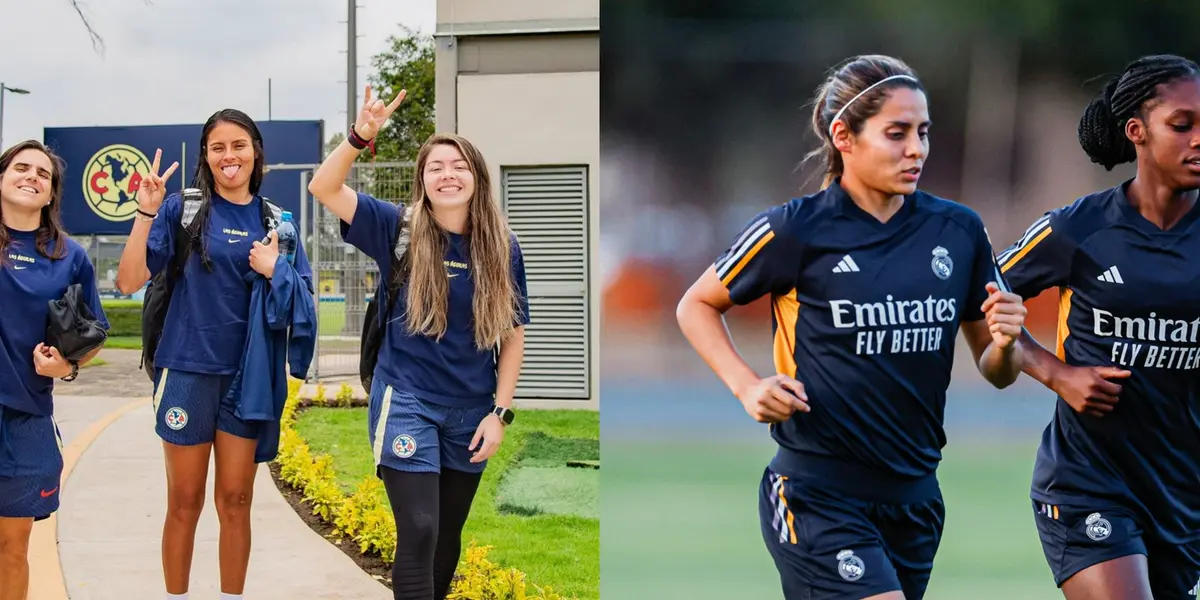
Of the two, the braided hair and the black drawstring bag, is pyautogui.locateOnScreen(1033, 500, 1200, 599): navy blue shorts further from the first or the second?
the black drawstring bag

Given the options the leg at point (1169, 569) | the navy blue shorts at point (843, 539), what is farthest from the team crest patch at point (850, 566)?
the leg at point (1169, 569)

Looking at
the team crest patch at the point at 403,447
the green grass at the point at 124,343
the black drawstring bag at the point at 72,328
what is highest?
the black drawstring bag at the point at 72,328

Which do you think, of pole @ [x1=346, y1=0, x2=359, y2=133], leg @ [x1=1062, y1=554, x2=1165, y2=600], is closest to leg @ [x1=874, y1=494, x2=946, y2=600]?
leg @ [x1=1062, y1=554, x2=1165, y2=600]

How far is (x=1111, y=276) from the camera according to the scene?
3613 millimetres

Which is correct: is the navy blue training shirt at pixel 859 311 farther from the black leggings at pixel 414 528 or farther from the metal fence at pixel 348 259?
the metal fence at pixel 348 259

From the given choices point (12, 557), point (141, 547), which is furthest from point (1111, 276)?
point (141, 547)

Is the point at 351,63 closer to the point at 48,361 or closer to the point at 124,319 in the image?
the point at 48,361

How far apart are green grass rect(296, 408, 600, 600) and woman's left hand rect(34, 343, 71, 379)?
2165 millimetres

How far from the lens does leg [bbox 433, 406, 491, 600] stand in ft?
13.0

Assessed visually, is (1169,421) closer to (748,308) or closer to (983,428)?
(983,428)

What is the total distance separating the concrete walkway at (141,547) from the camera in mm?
5109

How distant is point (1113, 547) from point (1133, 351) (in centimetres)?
60

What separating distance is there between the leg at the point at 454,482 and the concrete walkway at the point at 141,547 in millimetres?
1025

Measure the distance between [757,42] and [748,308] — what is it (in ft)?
2.87
